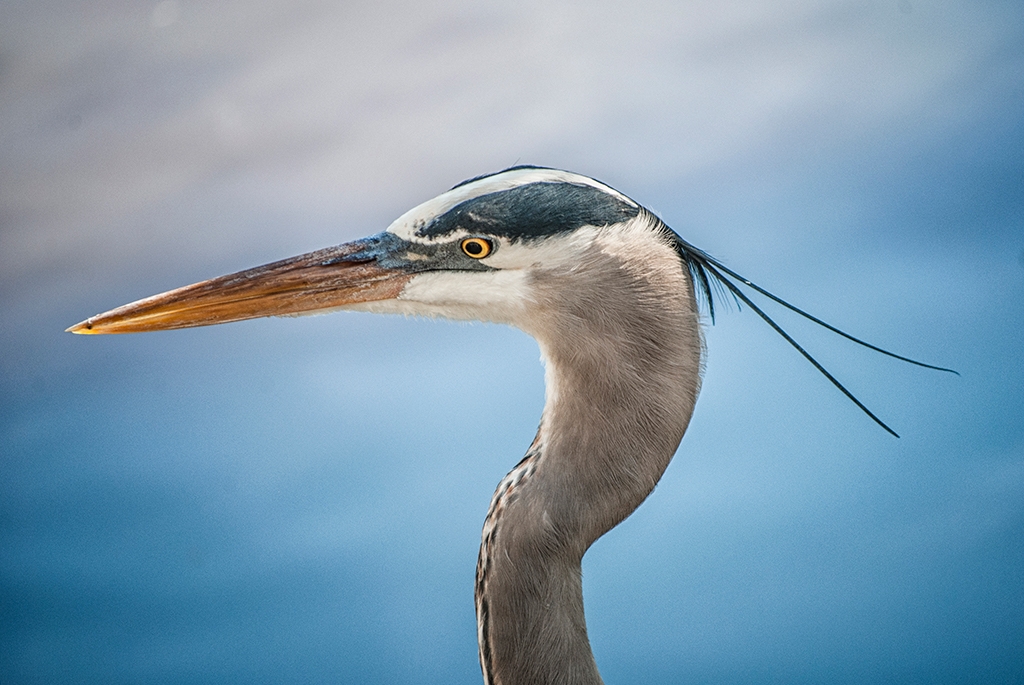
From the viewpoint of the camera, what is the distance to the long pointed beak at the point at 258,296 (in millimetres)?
1563

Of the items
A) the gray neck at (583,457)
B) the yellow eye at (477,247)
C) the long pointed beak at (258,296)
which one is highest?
the long pointed beak at (258,296)

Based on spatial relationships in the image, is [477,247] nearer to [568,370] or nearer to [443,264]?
[443,264]

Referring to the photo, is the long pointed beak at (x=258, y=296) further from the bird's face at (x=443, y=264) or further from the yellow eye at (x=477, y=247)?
the yellow eye at (x=477, y=247)

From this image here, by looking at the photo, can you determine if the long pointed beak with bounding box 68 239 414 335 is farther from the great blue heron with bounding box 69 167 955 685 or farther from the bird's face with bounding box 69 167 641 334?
the great blue heron with bounding box 69 167 955 685

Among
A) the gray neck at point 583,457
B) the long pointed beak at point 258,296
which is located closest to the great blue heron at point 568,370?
the gray neck at point 583,457

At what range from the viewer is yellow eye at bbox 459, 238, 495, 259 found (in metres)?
1.49

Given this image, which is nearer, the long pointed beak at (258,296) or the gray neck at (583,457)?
the gray neck at (583,457)

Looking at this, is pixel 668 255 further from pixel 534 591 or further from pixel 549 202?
pixel 534 591

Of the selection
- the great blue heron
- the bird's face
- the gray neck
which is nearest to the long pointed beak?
the bird's face

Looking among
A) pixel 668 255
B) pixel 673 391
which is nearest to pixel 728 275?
pixel 668 255

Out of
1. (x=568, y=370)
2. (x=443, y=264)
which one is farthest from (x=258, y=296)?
(x=568, y=370)

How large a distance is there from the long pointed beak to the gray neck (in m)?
0.33

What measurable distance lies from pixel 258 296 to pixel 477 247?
1.23ft

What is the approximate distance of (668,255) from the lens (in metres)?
1.50
